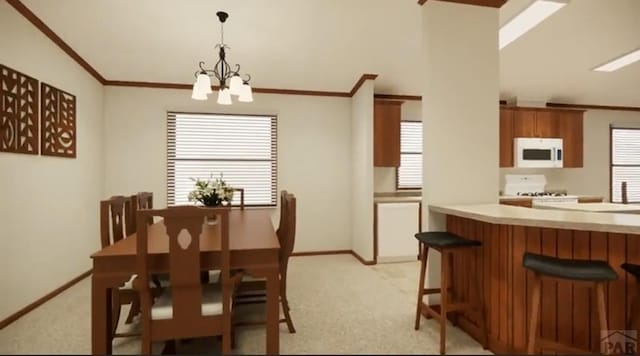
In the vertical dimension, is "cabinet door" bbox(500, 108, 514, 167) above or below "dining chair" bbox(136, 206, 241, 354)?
above

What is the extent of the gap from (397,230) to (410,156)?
137 cm

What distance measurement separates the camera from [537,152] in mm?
5164

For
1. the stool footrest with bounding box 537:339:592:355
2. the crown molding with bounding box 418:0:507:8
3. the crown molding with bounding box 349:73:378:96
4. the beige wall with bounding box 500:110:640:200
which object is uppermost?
the crown molding with bounding box 418:0:507:8

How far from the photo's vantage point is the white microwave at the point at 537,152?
5109 millimetres

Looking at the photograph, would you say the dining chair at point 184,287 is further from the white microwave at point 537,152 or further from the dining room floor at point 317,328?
the white microwave at point 537,152

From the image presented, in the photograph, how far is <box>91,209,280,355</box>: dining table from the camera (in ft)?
5.92

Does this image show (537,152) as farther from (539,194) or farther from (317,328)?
(317,328)

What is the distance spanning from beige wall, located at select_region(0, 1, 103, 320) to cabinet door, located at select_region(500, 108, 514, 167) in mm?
5943

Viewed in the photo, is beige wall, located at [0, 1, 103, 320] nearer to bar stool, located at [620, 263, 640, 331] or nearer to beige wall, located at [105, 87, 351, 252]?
beige wall, located at [105, 87, 351, 252]

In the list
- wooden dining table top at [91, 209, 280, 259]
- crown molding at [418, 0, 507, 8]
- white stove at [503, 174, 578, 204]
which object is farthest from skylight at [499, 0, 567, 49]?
wooden dining table top at [91, 209, 280, 259]

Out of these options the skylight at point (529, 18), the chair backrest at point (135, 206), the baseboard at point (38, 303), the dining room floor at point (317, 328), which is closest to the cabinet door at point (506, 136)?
the skylight at point (529, 18)

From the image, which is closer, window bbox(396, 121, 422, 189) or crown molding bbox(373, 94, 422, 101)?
crown molding bbox(373, 94, 422, 101)

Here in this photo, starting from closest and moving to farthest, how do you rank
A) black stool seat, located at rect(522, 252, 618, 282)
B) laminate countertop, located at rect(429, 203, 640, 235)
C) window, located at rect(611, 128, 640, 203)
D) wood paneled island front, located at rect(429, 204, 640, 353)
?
1. black stool seat, located at rect(522, 252, 618, 282)
2. laminate countertop, located at rect(429, 203, 640, 235)
3. wood paneled island front, located at rect(429, 204, 640, 353)
4. window, located at rect(611, 128, 640, 203)

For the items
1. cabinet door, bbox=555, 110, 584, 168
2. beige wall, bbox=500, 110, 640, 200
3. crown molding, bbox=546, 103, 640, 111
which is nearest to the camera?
cabinet door, bbox=555, 110, 584, 168
